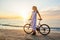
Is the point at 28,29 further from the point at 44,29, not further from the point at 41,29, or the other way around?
the point at 44,29

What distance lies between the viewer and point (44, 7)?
9.58 meters

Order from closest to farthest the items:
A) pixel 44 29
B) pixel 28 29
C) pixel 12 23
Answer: pixel 44 29, pixel 28 29, pixel 12 23

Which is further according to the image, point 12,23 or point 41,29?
point 12,23

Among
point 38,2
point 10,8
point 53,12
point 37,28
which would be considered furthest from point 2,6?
point 37,28

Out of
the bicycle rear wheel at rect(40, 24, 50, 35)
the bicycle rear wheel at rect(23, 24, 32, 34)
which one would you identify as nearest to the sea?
the bicycle rear wheel at rect(23, 24, 32, 34)

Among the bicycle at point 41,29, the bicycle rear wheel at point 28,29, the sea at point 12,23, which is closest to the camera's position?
the bicycle at point 41,29

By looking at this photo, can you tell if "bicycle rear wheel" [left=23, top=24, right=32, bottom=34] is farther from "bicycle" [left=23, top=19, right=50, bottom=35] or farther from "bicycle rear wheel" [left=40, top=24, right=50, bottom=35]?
"bicycle rear wheel" [left=40, top=24, right=50, bottom=35]

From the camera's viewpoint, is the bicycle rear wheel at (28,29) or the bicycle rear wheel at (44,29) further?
the bicycle rear wheel at (28,29)

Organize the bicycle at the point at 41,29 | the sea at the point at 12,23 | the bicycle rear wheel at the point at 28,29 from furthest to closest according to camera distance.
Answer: the sea at the point at 12,23
the bicycle rear wheel at the point at 28,29
the bicycle at the point at 41,29

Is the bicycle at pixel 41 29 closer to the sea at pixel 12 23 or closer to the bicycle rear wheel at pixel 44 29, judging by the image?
the bicycle rear wheel at pixel 44 29

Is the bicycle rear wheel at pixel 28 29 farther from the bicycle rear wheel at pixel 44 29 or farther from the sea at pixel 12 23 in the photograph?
the sea at pixel 12 23

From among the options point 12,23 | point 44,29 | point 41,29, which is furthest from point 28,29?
point 12,23

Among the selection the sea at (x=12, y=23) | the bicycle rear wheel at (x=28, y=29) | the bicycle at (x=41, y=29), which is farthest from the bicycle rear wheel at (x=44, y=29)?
the sea at (x=12, y=23)

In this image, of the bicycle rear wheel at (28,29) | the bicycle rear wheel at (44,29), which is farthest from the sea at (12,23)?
the bicycle rear wheel at (44,29)
